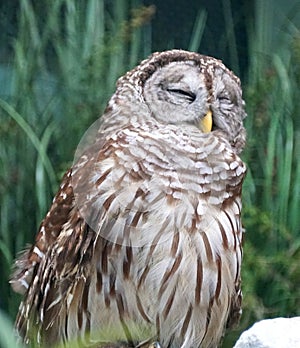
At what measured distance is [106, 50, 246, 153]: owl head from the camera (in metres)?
3.53

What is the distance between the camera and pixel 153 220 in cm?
342

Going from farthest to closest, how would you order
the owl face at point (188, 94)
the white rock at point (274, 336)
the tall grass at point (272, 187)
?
the tall grass at point (272, 187), the owl face at point (188, 94), the white rock at point (274, 336)

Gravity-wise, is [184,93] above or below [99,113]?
above

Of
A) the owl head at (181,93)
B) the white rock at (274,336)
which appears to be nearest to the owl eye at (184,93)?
the owl head at (181,93)

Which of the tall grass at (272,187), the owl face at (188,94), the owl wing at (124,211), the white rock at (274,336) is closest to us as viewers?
the white rock at (274,336)

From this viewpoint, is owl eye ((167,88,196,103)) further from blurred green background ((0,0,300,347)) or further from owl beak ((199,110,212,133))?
blurred green background ((0,0,300,347))

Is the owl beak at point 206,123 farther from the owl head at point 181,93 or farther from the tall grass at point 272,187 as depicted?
the tall grass at point 272,187

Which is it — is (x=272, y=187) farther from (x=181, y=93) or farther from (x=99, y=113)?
(x=181, y=93)

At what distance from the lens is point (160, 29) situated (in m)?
5.88

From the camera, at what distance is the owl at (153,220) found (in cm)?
343

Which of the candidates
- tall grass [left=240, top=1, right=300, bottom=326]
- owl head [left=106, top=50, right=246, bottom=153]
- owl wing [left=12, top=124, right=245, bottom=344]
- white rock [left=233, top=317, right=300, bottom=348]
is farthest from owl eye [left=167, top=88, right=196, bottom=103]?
tall grass [left=240, top=1, right=300, bottom=326]

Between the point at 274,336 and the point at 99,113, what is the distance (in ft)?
6.97

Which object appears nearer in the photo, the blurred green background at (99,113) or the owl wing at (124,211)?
the owl wing at (124,211)

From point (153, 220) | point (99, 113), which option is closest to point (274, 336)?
point (153, 220)
